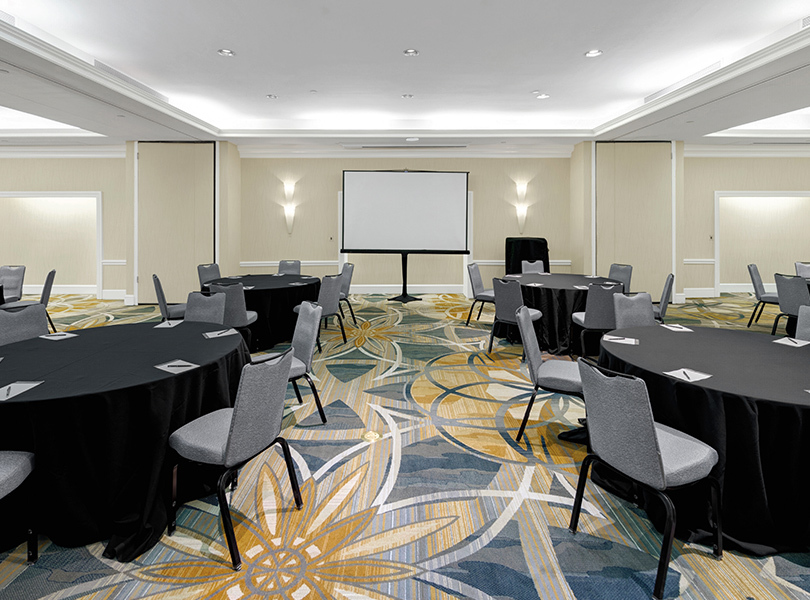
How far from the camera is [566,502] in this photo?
2.61m

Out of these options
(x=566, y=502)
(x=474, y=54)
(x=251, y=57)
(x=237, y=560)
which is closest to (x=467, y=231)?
(x=474, y=54)

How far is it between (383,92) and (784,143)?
794cm

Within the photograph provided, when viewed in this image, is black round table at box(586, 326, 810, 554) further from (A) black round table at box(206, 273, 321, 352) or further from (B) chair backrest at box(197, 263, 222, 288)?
(B) chair backrest at box(197, 263, 222, 288)

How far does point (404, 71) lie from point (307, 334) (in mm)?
4357

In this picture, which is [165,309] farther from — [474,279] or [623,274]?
[623,274]

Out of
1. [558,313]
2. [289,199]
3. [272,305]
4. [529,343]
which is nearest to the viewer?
[529,343]

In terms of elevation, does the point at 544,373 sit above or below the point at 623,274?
below

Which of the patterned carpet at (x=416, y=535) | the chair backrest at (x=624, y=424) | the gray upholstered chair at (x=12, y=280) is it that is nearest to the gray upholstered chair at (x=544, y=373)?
the patterned carpet at (x=416, y=535)

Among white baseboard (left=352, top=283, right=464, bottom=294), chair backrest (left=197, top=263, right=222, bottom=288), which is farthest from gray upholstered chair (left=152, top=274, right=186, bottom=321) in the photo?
white baseboard (left=352, top=283, right=464, bottom=294)

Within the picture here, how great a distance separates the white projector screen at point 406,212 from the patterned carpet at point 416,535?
6300 millimetres

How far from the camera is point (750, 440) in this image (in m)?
2.05

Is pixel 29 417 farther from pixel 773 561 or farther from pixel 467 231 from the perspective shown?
pixel 467 231

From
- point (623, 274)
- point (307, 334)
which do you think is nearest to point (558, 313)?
point (623, 274)

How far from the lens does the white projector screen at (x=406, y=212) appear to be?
9961mm
